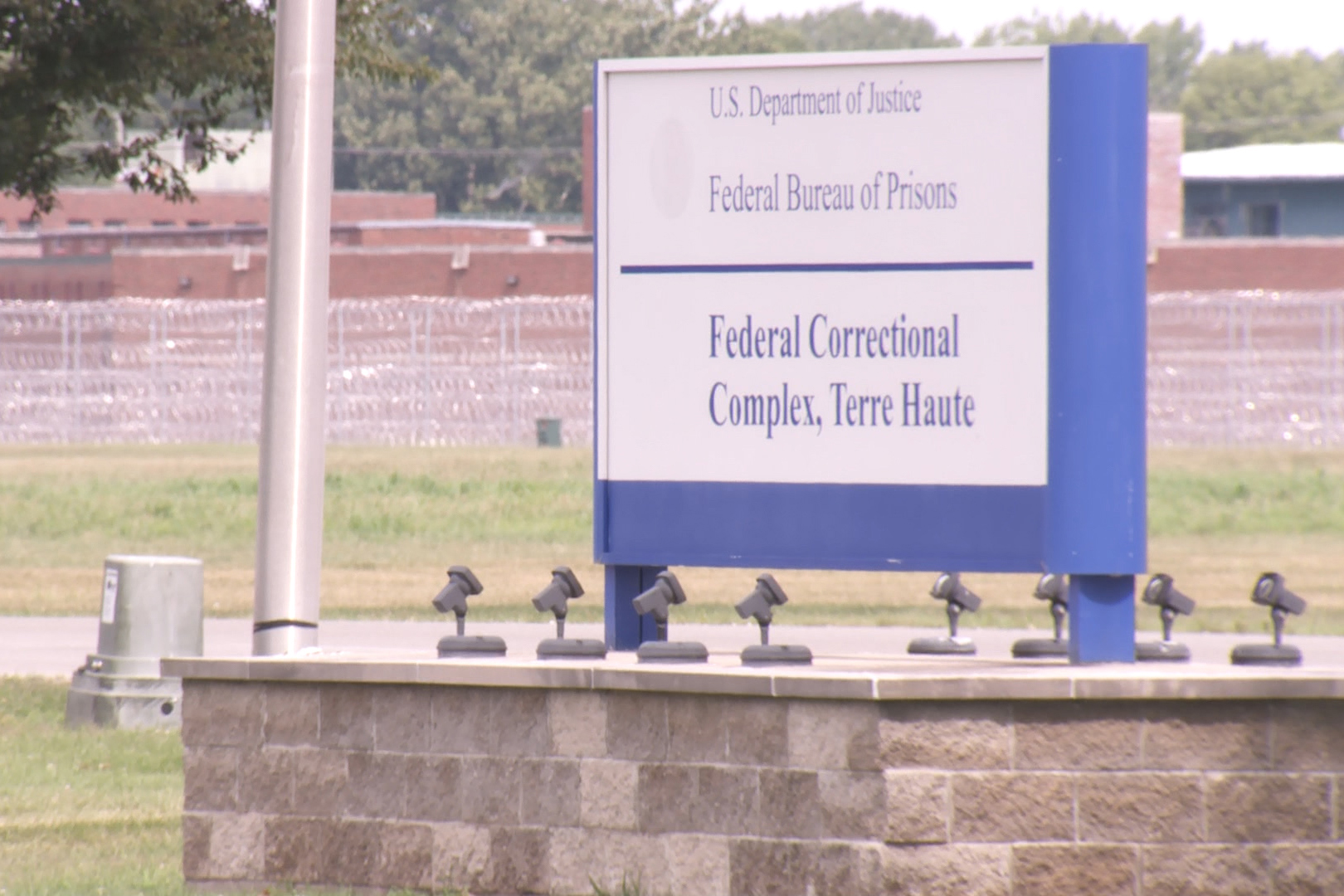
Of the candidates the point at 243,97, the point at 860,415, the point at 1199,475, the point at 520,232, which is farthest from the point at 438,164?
the point at 860,415

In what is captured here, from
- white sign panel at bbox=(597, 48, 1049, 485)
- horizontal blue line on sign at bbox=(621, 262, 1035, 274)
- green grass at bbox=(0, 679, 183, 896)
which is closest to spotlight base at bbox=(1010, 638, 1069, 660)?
white sign panel at bbox=(597, 48, 1049, 485)

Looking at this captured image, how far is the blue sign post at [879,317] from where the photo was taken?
6.64m

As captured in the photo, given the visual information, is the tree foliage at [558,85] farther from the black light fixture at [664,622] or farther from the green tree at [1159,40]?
the black light fixture at [664,622]

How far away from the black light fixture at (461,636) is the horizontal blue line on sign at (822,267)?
1.19 metres

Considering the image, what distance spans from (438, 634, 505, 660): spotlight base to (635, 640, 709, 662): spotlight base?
0.55m

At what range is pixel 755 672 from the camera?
247 inches

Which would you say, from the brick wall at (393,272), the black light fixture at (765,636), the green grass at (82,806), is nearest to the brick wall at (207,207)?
the brick wall at (393,272)

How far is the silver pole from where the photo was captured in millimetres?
7258

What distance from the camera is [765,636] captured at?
689 centimetres

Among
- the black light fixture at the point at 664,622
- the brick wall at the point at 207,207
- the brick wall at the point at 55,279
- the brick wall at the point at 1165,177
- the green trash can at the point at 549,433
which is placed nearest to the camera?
the black light fixture at the point at 664,622

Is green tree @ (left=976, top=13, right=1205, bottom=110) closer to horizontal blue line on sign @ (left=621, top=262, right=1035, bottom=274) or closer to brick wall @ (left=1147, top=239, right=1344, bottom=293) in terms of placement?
brick wall @ (left=1147, top=239, right=1344, bottom=293)

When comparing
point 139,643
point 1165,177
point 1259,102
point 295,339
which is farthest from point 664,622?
point 1259,102

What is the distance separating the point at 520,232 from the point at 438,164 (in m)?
37.2

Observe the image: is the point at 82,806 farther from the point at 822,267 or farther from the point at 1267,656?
the point at 1267,656
